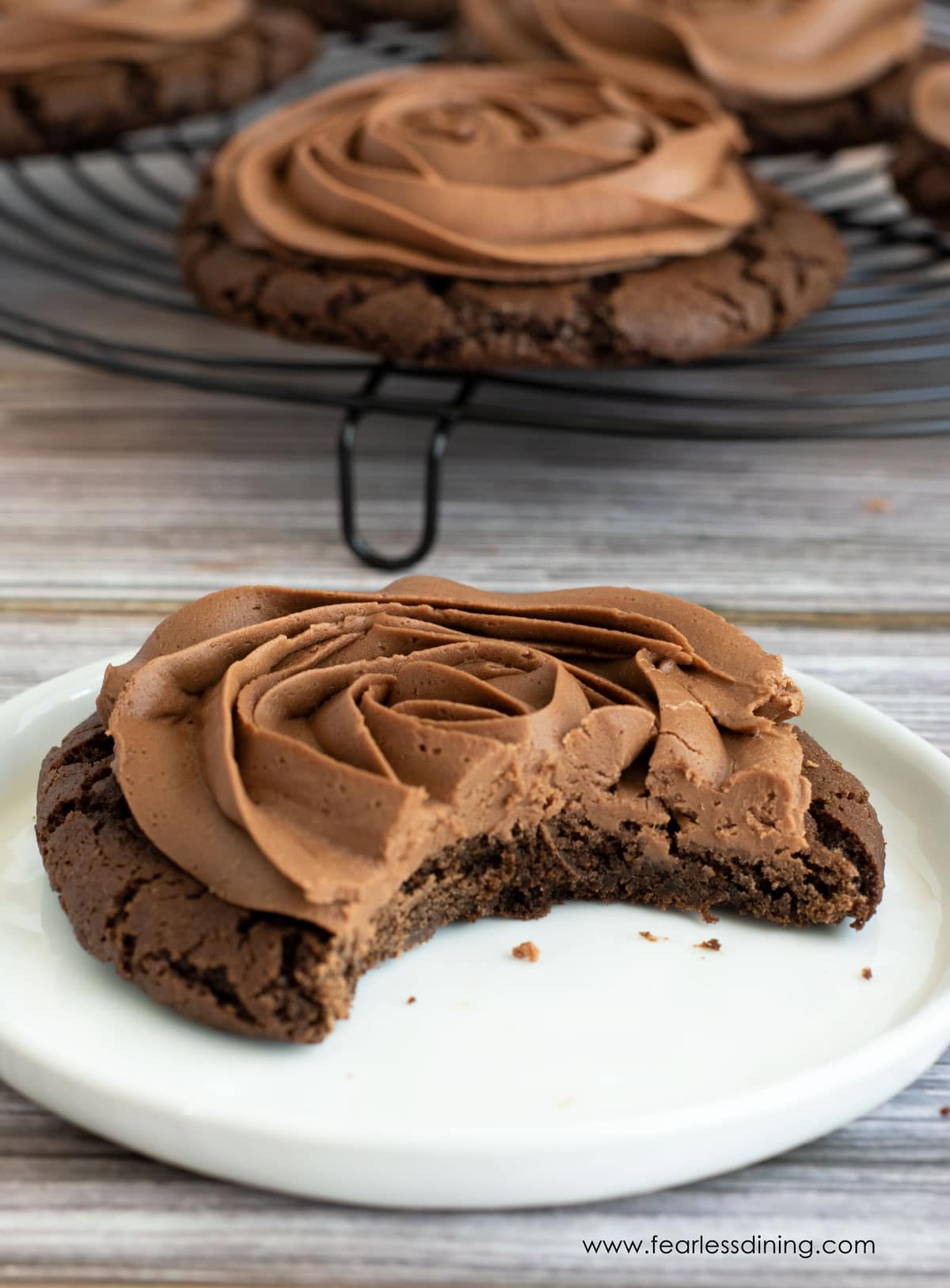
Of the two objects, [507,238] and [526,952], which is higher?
[507,238]

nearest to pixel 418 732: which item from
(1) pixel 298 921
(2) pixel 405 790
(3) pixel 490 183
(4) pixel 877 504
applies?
(2) pixel 405 790

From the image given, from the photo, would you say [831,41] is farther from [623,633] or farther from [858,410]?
[623,633]

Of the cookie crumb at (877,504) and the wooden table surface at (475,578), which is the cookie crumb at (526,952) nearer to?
the wooden table surface at (475,578)

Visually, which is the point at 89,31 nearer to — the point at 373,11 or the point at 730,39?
the point at 373,11

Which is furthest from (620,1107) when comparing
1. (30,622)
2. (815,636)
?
(30,622)

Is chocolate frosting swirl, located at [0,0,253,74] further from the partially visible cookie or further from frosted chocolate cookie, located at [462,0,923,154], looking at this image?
the partially visible cookie

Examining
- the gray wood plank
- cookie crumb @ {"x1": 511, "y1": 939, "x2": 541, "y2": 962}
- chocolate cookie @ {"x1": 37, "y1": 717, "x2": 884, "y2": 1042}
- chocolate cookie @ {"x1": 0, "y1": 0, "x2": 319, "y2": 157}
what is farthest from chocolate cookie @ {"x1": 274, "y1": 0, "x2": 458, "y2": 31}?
cookie crumb @ {"x1": 511, "y1": 939, "x2": 541, "y2": 962}
